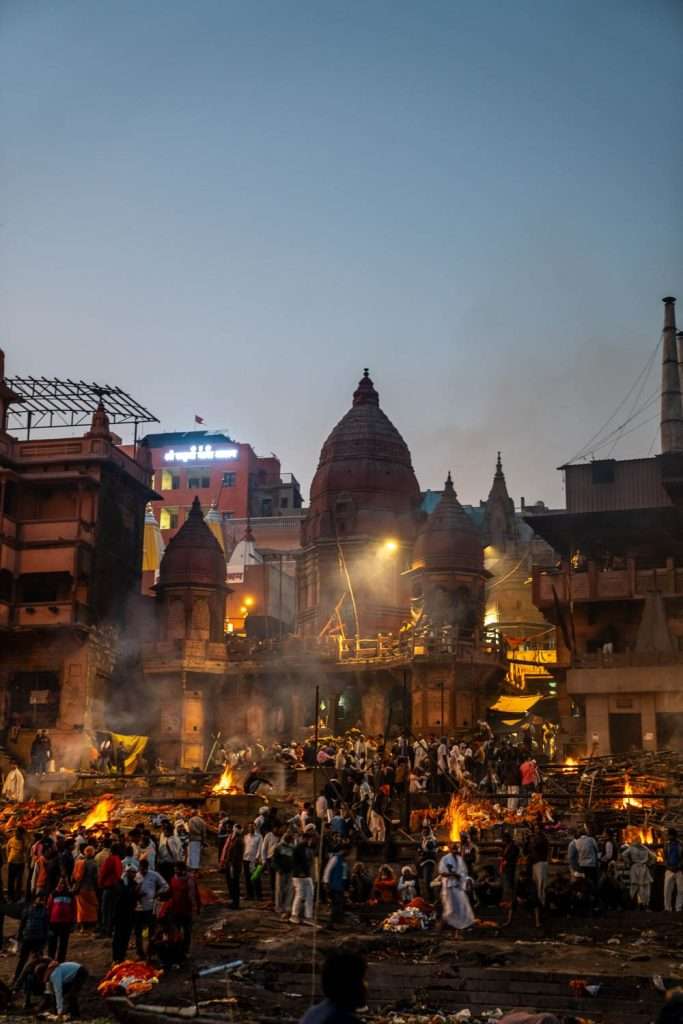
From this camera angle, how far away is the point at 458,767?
33844 millimetres

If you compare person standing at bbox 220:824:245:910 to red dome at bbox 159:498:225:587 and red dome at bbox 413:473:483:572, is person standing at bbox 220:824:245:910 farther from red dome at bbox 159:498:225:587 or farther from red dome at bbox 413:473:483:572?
red dome at bbox 159:498:225:587

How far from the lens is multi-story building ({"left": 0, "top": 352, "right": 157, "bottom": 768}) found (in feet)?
158

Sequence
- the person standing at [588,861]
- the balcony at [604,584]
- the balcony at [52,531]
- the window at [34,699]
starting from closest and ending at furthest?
1. the person standing at [588,861]
2. the balcony at [604,584]
3. the window at [34,699]
4. the balcony at [52,531]

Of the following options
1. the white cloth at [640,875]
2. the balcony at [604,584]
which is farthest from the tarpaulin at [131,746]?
the white cloth at [640,875]

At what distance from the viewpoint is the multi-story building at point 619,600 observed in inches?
1697

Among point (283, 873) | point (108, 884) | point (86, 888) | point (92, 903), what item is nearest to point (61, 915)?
point (108, 884)

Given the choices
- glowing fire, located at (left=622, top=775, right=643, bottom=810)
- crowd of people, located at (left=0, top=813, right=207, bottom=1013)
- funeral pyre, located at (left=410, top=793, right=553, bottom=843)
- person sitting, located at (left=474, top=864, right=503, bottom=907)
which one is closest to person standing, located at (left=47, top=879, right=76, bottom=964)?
crowd of people, located at (left=0, top=813, right=207, bottom=1013)

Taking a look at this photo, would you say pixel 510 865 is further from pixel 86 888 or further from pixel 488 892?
pixel 86 888

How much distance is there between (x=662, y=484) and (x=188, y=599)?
20.6 meters

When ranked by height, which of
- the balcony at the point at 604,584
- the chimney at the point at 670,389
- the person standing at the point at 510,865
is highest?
the chimney at the point at 670,389

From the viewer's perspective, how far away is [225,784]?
121 ft

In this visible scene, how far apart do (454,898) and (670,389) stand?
→ 1618 inches

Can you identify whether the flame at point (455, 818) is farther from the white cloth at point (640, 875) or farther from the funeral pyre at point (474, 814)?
the white cloth at point (640, 875)

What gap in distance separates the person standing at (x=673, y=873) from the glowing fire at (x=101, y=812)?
14.8 m
